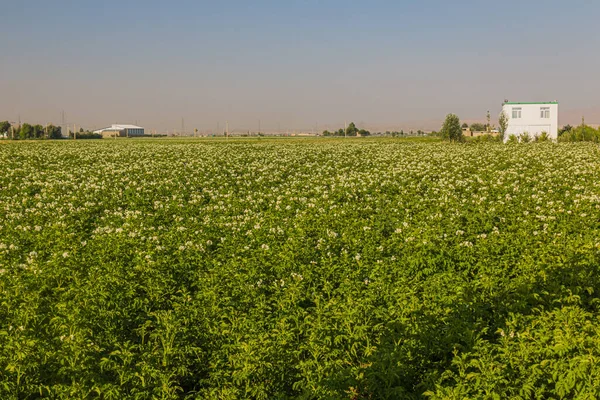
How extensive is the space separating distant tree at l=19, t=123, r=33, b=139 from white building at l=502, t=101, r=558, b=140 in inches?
4835

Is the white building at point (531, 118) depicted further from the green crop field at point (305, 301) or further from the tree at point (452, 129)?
the green crop field at point (305, 301)

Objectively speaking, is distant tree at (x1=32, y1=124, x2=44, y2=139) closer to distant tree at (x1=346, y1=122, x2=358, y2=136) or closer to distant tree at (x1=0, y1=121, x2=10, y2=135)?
distant tree at (x1=0, y1=121, x2=10, y2=135)

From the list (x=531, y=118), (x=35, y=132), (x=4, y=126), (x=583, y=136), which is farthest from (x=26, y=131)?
(x=583, y=136)

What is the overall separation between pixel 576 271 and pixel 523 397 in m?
4.83

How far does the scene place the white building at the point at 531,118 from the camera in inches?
3168

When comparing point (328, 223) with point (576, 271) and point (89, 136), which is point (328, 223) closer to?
point (576, 271)

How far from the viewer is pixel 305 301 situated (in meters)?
8.82

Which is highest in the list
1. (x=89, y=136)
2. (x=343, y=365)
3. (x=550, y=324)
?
(x=89, y=136)

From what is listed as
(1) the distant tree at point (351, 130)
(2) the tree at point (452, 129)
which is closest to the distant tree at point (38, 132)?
(1) the distant tree at point (351, 130)

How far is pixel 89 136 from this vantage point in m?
156

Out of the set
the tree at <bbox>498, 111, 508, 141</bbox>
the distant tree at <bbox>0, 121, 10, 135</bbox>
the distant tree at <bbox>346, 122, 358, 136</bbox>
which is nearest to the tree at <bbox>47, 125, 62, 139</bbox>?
the distant tree at <bbox>0, 121, 10, 135</bbox>

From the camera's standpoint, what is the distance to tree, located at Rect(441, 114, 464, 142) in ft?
264

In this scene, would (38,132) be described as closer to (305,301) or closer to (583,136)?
(583,136)

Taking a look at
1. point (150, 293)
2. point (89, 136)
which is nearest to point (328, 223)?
point (150, 293)
